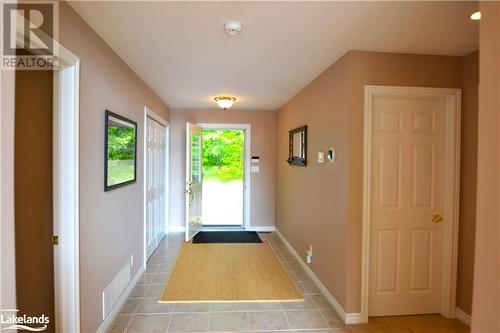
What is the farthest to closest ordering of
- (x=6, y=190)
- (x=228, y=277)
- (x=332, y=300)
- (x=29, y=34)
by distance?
(x=228, y=277) < (x=332, y=300) < (x=29, y=34) < (x=6, y=190)

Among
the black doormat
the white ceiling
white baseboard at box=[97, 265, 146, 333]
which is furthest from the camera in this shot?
the black doormat

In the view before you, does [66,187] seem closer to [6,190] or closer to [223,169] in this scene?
[6,190]

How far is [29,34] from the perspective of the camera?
141cm

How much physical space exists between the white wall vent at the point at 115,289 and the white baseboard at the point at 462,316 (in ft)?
10.3

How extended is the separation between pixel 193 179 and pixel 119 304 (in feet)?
8.73

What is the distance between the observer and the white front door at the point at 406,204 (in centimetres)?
259

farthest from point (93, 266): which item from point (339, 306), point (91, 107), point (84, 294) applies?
point (339, 306)

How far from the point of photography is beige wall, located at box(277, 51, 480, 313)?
2.50 m

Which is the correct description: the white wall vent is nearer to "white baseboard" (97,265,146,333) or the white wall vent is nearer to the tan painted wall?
"white baseboard" (97,265,146,333)

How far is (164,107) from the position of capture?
4984 millimetres

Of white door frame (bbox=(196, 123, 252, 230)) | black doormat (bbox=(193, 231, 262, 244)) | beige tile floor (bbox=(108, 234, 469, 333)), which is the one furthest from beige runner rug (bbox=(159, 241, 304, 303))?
white door frame (bbox=(196, 123, 252, 230))

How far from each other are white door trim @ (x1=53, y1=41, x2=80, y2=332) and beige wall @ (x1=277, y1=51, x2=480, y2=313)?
2.10m

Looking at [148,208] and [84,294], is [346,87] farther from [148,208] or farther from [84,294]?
[148,208]

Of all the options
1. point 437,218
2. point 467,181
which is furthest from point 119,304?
point 467,181
